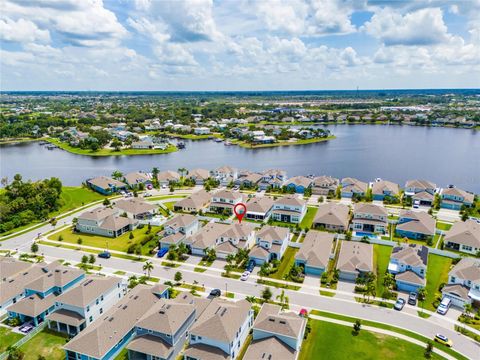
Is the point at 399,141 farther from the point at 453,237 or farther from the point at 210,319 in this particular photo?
the point at 210,319

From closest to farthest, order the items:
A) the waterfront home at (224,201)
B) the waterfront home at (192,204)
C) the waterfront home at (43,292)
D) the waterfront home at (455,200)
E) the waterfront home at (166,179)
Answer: the waterfront home at (43,292) < the waterfront home at (455,200) < the waterfront home at (192,204) < the waterfront home at (224,201) < the waterfront home at (166,179)

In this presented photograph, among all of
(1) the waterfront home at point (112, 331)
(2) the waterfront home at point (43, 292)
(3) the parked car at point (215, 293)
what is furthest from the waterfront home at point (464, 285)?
(2) the waterfront home at point (43, 292)

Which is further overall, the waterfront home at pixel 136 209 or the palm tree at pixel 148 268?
the waterfront home at pixel 136 209

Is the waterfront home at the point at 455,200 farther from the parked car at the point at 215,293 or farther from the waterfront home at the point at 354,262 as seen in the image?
the parked car at the point at 215,293

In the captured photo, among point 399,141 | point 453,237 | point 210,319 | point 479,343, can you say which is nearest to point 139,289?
point 210,319

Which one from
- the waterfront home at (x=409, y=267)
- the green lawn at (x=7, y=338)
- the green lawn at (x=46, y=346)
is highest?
the waterfront home at (x=409, y=267)

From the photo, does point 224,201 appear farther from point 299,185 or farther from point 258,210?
point 299,185

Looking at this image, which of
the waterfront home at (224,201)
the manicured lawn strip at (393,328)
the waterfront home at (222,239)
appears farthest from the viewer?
the waterfront home at (224,201)

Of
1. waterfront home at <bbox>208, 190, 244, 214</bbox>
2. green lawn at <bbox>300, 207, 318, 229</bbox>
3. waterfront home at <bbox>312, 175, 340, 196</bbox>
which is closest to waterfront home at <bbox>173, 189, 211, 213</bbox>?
waterfront home at <bbox>208, 190, 244, 214</bbox>
